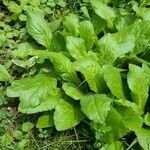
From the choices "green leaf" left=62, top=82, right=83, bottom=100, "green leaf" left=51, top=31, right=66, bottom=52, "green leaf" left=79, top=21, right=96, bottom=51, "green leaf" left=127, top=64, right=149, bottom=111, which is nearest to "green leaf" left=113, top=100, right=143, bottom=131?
"green leaf" left=127, top=64, right=149, bottom=111

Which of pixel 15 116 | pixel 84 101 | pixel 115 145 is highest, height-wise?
pixel 84 101

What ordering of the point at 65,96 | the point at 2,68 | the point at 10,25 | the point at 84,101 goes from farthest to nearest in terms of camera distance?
the point at 10,25
the point at 2,68
the point at 65,96
the point at 84,101

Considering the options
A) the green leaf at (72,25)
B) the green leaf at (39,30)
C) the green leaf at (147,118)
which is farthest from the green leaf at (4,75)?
the green leaf at (147,118)

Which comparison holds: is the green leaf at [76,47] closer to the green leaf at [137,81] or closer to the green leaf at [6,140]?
the green leaf at [137,81]

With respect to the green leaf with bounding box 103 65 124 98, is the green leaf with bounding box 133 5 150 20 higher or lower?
higher

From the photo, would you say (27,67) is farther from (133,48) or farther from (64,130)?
(133,48)

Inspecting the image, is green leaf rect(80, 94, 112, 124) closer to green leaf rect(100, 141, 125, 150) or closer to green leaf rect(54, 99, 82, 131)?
green leaf rect(54, 99, 82, 131)

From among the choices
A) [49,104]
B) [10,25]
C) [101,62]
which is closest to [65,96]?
[49,104]

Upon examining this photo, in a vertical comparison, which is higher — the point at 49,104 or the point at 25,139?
the point at 49,104
